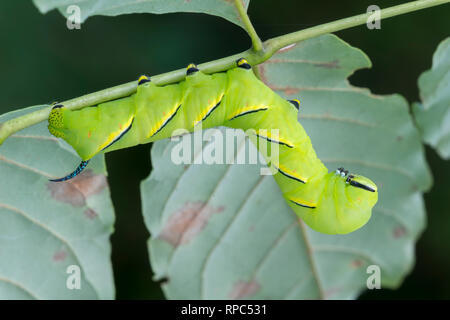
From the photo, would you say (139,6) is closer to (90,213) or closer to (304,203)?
(90,213)

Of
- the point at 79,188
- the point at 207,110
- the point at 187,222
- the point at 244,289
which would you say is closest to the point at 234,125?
the point at 207,110

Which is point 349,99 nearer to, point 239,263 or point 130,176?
point 239,263

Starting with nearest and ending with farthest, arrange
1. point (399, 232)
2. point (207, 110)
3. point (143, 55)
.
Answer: point (207, 110), point (399, 232), point (143, 55)

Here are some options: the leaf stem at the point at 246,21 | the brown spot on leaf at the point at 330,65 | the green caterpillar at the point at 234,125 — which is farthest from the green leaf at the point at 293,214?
the leaf stem at the point at 246,21

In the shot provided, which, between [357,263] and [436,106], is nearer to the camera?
[436,106]

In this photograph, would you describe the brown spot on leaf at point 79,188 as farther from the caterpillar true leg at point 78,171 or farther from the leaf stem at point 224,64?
the leaf stem at point 224,64

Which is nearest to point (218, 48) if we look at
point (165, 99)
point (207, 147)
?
point (207, 147)
